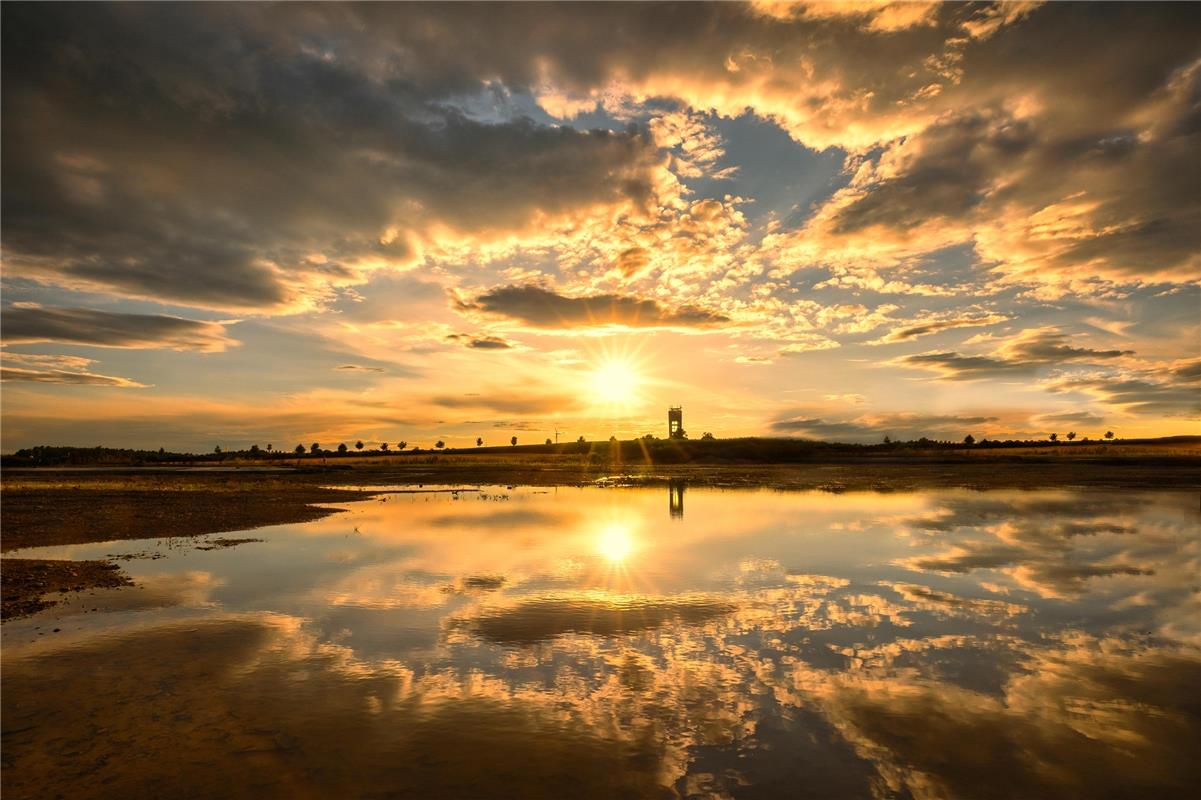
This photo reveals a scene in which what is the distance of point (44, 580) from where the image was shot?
18031 millimetres

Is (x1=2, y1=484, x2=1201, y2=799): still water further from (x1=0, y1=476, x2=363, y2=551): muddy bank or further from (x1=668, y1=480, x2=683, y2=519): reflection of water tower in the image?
(x1=668, y1=480, x2=683, y2=519): reflection of water tower

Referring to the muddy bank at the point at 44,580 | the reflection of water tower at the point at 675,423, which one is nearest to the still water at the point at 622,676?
the muddy bank at the point at 44,580

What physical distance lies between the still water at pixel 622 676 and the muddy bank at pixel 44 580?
874 mm

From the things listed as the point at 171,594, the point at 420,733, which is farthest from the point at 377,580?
the point at 420,733

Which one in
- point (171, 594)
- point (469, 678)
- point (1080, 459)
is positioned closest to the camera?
point (469, 678)

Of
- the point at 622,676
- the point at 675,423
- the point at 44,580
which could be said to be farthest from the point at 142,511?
the point at 675,423

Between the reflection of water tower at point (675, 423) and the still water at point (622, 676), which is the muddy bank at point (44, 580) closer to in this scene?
the still water at point (622, 676)

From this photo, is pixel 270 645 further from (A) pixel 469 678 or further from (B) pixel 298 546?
(B) pixel 298 546

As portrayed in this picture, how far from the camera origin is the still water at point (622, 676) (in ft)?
25.2

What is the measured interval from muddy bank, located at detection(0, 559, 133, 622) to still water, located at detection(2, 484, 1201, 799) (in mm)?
874

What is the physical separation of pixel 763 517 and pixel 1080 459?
99319mm

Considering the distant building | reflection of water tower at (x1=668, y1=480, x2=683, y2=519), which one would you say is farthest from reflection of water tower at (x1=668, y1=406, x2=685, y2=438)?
reflection of water tower at (x1=668, y1=480, x2=683, y2=519)

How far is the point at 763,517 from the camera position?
3206cm

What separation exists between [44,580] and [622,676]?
59.8 feet
